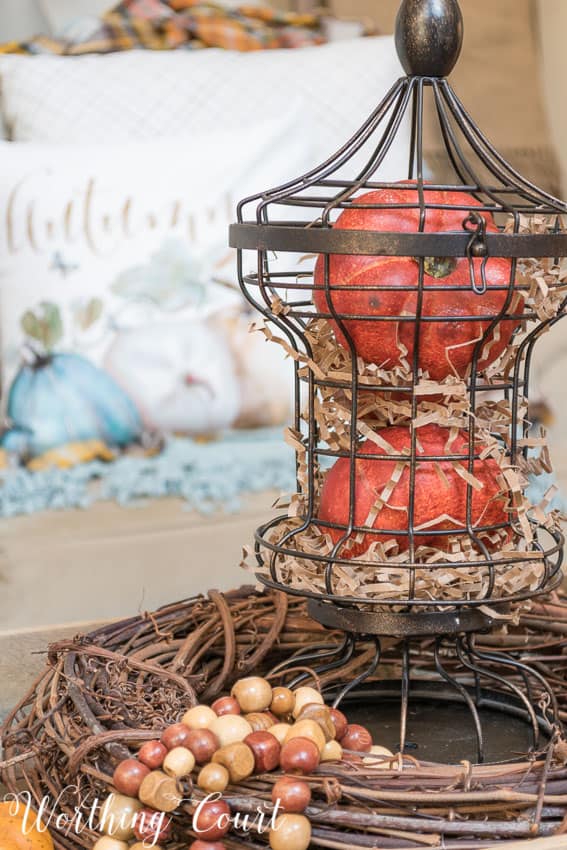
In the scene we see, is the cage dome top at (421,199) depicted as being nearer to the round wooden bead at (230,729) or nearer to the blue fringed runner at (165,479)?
the round wooden bead at (230,729)

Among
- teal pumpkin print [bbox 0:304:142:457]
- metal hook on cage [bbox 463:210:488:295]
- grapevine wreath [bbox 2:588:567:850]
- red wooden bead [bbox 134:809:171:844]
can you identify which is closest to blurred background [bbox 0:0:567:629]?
teal pumpkin print [bbox 0:304:142:457]

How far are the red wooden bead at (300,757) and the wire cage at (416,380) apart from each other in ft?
0.36

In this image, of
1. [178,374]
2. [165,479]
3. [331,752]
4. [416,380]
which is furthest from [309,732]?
[178,374]

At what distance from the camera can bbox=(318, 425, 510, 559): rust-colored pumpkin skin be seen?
77cm

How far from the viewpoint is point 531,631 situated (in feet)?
3.26

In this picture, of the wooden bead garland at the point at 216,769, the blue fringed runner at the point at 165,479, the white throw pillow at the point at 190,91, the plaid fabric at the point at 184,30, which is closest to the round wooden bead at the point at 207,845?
the wooden bead garland at the point at 216,769

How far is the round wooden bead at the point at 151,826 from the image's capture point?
0.66 meters

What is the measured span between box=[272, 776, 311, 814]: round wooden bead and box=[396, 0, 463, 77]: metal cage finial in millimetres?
482

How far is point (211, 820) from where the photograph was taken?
2.09 ft

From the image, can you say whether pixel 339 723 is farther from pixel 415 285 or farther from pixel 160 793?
pixel 415 285

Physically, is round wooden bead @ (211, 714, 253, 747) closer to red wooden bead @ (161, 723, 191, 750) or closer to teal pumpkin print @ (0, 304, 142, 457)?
red wooden bead @ (161, 723, 191, 750)

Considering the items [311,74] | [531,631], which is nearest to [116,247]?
[311,74]

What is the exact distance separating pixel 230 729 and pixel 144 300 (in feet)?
2.89

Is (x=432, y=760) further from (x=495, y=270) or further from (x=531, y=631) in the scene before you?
(x=495, y=270)
